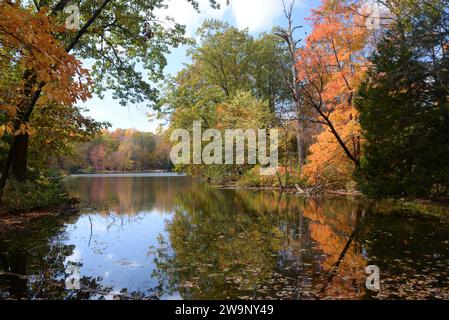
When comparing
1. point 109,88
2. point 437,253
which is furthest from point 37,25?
point 109,88

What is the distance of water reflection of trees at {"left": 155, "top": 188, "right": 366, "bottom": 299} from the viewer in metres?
5.67

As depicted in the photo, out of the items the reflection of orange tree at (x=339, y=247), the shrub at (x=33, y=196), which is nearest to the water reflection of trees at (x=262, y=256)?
the reflection of orange tree at (x=339, y=247)

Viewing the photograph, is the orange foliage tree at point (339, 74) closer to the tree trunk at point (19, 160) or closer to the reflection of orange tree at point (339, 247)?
the reflection of orange tree at point (339, 247)

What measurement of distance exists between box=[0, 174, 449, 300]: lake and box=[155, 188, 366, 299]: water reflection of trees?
0.02 m

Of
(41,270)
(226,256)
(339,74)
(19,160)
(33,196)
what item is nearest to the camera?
(41,270)

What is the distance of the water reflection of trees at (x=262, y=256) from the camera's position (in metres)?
5.67

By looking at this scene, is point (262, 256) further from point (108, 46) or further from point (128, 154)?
point (128, 154)

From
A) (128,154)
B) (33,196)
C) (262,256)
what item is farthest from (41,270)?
(128,154)

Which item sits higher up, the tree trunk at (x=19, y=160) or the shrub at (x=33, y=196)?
the tree trunk at (x=19, y=160)

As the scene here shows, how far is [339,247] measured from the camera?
8586mm

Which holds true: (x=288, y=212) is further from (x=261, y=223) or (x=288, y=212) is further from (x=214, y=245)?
(x=214, y=245)

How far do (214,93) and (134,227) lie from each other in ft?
76.7

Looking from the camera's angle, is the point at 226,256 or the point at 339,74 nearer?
the point at 226,256

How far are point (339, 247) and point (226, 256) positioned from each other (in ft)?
8.84
